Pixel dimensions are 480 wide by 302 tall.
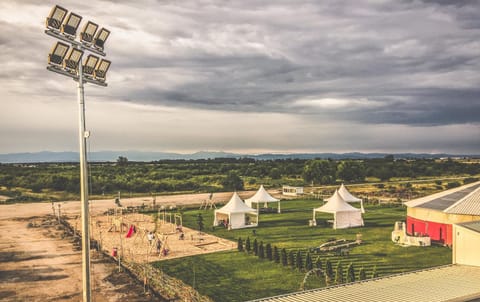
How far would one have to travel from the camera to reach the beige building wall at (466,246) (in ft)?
45.4

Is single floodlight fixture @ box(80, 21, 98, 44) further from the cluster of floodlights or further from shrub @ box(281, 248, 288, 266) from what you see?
shrub @ box(281, 248, 288, 266)

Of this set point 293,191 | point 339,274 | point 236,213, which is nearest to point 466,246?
point 339,274

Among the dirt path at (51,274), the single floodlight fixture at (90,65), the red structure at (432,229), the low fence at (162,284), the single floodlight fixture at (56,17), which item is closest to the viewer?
the single floodlight fixture at (56,17)

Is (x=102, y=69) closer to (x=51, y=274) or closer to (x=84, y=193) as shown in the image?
(x=84, y=193)

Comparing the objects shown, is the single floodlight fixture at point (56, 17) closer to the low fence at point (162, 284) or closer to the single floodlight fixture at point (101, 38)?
the single floodlight fixture at point (101, 38)

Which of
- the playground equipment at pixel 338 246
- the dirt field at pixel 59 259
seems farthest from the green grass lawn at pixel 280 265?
the dirt field at pixel 59 259

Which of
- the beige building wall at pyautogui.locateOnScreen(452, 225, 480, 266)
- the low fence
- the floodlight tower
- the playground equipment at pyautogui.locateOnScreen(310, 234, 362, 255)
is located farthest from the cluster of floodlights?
the playground equipment at pyautogui.locateOnScreen(310, 234, 362, 255)

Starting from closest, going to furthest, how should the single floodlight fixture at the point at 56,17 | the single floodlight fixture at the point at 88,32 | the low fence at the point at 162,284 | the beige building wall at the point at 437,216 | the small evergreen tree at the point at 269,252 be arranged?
the single floodlight fixture at the point at 56,17, the single floodlight fixture at the point at 88,32, the low fence at the point at 162,284, the small evergreen tree at the point at 269,252, the beige building wall at the point at 437,216

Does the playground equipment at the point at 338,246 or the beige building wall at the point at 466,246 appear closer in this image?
the beige building wall at the point at 466,246

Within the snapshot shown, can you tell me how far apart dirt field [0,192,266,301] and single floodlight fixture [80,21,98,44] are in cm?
1106

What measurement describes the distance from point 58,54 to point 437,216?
80.2 feet

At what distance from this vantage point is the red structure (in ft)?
83.4

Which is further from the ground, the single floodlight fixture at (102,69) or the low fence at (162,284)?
the single floodlight fixture at (102,69)

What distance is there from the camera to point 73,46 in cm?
934
